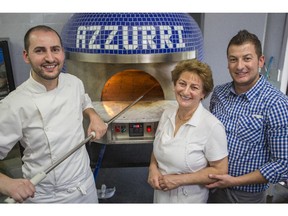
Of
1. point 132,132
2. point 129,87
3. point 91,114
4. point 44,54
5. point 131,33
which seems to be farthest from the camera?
point 129,87

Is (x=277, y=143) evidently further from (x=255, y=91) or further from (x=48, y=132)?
(x=48, y=132)

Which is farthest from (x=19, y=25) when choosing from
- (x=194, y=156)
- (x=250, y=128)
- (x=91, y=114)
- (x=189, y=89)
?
(x=250, y=128)

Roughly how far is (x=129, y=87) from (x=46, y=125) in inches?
32.4

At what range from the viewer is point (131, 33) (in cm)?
125

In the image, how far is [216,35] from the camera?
74.2 inches

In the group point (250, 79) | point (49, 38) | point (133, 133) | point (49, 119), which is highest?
point (49, 38)

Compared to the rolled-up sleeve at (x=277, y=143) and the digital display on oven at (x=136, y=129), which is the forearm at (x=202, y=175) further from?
the digital display on oven at (x=136, y=129)

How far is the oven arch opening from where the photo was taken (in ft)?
5.19

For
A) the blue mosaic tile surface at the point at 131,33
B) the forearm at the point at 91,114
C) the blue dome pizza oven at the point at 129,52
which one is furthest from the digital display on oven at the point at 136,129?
the blue mosaic tile surface at the point at 131,33

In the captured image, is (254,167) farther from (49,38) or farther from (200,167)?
(49,38)

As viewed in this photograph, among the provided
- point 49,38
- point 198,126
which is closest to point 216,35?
point 198,126

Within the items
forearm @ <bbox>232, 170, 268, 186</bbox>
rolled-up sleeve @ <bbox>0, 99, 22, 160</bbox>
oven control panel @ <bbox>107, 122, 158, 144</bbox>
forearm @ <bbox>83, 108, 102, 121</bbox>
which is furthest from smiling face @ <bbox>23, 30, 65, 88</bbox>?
forearm @ <bbox>232, 170, 268, 186</bbox>
